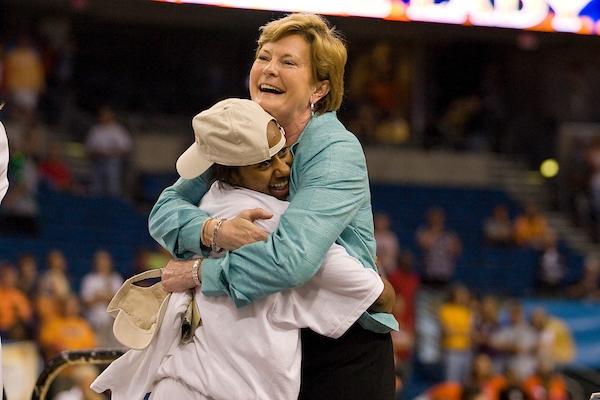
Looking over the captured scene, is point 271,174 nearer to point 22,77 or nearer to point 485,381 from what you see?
point 485,381

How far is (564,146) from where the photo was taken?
15375mm

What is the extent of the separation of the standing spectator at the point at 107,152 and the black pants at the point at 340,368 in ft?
30.0

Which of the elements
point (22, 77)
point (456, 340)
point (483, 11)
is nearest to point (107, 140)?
point (22, 77)

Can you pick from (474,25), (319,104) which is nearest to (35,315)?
Result: (474,25)

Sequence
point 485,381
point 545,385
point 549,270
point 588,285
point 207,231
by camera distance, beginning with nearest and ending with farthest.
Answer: point 207,231
point 485,381
point 545,385
point 588,285
point 549,270

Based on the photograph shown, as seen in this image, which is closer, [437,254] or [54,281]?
[54,281]

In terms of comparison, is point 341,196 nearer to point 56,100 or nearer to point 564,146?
point 56,100

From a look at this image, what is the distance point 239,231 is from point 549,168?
43.3ft

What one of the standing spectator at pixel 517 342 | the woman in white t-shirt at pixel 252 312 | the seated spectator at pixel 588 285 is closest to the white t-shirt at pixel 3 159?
the woman in white t-shirt at pixel 252 312

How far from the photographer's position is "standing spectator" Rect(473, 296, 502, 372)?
10.1m

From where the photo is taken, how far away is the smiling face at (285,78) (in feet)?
8.83

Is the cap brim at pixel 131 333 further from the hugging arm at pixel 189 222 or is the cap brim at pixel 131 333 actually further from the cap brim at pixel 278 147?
the cap brim at pixel 278 147

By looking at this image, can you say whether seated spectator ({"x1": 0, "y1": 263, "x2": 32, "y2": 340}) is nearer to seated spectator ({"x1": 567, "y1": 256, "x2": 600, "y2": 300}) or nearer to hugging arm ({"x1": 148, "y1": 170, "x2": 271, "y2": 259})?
hugging arm ({"x1": 148, "y1": 170, "x2": 271, "y2": 259})

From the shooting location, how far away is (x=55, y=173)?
11.4 m
